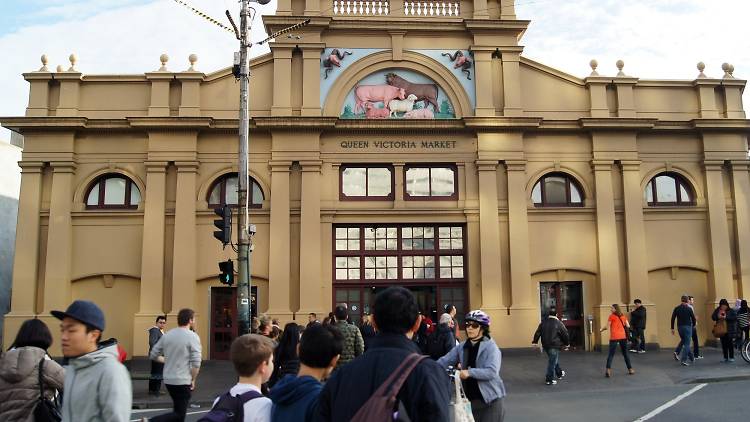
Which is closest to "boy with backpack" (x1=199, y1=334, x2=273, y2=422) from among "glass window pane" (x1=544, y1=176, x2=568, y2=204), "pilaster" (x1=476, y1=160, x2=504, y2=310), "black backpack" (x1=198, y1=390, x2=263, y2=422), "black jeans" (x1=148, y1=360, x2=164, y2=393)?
"black backpack" (x1=198, y1=390, x2=263, y2=422)

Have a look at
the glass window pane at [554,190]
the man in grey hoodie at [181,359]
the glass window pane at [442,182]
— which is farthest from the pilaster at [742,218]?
the man in grey hoodie at [181,359]

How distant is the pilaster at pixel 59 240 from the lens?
21.3 meters

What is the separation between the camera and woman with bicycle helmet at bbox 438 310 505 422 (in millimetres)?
6484

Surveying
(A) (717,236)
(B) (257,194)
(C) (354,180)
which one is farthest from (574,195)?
(B) (257,194)

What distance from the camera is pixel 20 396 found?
5.12 metres

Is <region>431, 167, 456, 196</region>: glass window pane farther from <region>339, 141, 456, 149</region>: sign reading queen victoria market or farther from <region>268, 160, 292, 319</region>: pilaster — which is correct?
<region>268, 160, 292, 319</region>: pilaster

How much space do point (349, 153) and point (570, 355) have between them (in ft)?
32.0

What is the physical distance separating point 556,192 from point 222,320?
483 inches

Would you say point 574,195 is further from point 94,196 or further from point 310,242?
point 94,196

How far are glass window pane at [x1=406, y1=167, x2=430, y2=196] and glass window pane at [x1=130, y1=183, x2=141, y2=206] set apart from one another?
29.9 feet

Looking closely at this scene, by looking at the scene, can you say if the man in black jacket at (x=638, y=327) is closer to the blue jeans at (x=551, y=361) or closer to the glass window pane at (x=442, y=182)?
the blue jeans at (x=551, y=361)

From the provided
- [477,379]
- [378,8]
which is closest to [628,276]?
[378,8]

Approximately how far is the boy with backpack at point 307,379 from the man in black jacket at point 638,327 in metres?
17.5

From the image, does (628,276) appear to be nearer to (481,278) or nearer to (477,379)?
(481,278)
